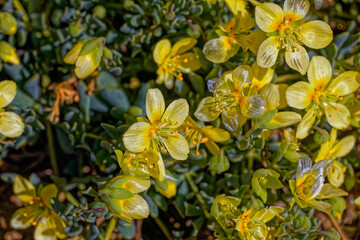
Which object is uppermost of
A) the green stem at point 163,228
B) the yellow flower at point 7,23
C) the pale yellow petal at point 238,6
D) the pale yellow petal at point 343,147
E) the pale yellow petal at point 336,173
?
the pale yellow petal at point 238,6

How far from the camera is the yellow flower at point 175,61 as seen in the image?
7.32ft

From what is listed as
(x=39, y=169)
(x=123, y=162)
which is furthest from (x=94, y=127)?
(x=123, y=162)

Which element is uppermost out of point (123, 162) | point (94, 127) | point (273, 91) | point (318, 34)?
point (318, 34)

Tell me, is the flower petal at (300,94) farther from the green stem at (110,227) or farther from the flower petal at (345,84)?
the green stem at (110,227)

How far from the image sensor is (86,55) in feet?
6.89

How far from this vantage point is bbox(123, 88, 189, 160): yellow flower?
1.87 meters

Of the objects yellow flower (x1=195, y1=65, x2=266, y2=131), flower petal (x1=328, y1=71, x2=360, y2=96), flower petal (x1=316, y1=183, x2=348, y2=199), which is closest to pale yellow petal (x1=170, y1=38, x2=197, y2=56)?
yellow flower (x1=195, y1=65, x2=266, y2=131)

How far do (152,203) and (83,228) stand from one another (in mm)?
400

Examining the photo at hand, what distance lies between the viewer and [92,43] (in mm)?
2078

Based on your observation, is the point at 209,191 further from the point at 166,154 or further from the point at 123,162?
the point at 123,162

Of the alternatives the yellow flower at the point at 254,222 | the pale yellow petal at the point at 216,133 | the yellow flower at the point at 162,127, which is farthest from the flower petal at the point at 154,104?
the yellow flower at the point at 254,222

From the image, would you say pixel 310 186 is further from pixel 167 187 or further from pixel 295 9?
pixel 295 9

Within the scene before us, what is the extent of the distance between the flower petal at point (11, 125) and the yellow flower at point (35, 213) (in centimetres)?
29

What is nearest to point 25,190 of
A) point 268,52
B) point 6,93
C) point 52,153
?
point 52,153
